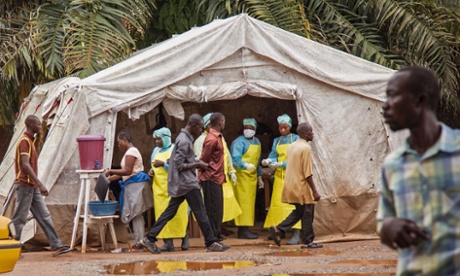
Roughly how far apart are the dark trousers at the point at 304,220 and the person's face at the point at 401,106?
8093 millimetres

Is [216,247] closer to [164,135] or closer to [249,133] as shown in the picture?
[164,135]

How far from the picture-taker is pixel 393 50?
16.1 m

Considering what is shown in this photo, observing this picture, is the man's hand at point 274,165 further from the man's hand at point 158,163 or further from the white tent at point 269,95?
the man's hand at point 158,163

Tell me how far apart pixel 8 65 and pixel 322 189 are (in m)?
5.70

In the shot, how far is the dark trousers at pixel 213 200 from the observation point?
39.2 feet

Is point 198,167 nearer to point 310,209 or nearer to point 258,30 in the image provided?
point 310,209

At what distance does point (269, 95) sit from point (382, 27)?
4.33m

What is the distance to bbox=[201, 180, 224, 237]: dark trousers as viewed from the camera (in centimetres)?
1195

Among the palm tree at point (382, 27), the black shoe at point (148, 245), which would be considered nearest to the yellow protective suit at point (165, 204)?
the black shoe at point (148, 245)

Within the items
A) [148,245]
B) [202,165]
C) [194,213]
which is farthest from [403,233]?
[148,245]

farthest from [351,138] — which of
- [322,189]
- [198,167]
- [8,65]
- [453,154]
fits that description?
[453,154]

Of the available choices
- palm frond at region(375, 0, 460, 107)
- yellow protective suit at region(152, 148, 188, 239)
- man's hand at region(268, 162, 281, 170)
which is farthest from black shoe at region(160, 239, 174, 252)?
palm frond at region(375, 0, 460, 107)

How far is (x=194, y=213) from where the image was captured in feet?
37.0

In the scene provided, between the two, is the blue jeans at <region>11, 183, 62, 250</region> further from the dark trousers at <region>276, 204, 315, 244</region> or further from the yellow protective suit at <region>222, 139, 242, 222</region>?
the dark trousers at <region>276, 204, 315, 244</region>
